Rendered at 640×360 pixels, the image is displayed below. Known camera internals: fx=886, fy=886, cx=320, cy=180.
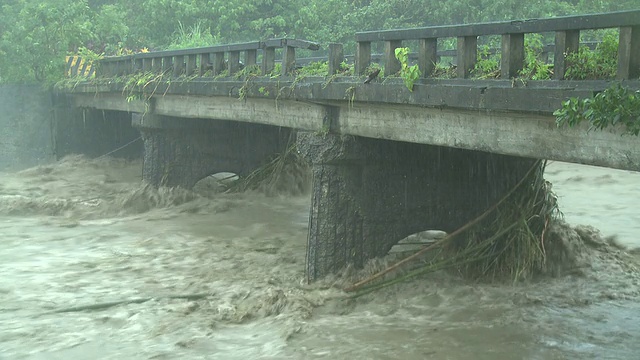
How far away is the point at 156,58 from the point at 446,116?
828 cm

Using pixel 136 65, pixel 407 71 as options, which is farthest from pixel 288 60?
pixel 136 65

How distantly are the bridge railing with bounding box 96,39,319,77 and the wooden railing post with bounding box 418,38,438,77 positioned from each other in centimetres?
211

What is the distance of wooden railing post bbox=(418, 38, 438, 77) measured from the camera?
28.1 feet

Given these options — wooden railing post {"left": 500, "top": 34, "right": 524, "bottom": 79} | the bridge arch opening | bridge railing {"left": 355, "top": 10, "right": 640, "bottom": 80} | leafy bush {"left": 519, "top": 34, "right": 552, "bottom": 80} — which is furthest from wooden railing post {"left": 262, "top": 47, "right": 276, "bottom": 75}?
the bridge arch opening

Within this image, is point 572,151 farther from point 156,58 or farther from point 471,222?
point 156,58

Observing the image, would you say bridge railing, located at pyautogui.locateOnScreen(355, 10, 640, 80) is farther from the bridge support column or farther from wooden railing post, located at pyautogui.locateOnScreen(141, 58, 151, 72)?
wooden railing post, located at pyautogui.locateOnScreen(141, 58, 151, 72)

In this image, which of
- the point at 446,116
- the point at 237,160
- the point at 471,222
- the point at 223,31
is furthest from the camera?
the point at 223,31

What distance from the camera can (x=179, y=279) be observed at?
11.0m

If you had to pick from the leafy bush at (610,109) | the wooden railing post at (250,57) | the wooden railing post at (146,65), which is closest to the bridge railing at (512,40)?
the leafy bush at (610,109)

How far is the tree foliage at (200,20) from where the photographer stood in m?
23.0

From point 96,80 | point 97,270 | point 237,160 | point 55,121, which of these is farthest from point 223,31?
point 97,270

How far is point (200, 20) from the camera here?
94.4 feet

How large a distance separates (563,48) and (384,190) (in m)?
3.72

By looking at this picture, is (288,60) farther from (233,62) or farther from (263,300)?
(263,300)
